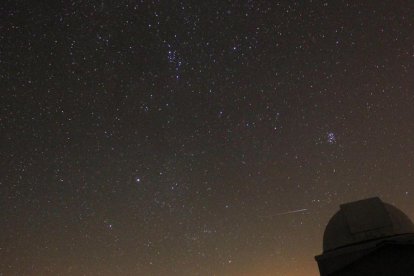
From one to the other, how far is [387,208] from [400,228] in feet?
2.54

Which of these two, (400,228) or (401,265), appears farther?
(400,228)

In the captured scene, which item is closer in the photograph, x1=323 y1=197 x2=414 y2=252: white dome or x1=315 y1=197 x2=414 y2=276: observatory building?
x1=315 y1=197 x2=414 y2=276: observatory building

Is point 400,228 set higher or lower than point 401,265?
higher

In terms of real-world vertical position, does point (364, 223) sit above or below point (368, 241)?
above

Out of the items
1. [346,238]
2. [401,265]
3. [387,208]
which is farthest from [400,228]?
[401,265]

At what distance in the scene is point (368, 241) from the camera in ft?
38.9

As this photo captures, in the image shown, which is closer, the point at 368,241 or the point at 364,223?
the point at 368,241

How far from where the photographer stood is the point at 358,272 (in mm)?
10680

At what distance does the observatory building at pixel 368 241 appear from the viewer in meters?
10.2

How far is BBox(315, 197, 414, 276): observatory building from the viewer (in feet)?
33.5

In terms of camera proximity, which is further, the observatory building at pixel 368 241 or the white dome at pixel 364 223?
the white dome at pixel 364 223

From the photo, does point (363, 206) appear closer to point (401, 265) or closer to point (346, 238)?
point (346, 238)

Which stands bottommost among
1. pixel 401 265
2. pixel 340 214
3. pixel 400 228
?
pixel 401 265

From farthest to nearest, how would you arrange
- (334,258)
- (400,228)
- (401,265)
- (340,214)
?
1. (340,214)
2. (400,228)
3. (334,258)
4. (401,265)
